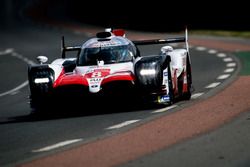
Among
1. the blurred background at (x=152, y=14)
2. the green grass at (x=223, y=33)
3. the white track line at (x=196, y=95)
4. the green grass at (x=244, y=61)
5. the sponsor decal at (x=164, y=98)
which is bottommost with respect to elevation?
the blurred background at (x=152, y=14)

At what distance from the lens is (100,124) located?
1470 centimetres

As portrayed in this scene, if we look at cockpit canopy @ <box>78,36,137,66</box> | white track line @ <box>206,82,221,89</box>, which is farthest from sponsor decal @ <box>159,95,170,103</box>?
white track line @ <box>206,82,221,89</box>

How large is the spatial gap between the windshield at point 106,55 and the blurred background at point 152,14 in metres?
22.1

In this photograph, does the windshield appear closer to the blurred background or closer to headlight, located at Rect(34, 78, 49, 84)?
headlight, located at Rect(34, 78, 49, 84)

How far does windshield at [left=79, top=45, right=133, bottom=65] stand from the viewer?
56.3 ft

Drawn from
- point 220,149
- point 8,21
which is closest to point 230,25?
point 8,21

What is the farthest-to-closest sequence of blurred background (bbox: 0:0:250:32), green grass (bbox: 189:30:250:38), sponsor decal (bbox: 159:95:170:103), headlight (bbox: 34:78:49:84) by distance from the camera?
blurred background (bbox: 0:0:250:32) < green grass (bbox: 189:30:250:38) < headlight (bbox: 34:78:49:84) < sponsor decal (bbox: 159:95:170:103)

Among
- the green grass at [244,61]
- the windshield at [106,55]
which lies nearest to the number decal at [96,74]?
the windshield at [106,55]

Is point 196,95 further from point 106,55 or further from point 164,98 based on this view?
point 164,98

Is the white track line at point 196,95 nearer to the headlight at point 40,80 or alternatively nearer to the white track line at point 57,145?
the headlight at point 40,80

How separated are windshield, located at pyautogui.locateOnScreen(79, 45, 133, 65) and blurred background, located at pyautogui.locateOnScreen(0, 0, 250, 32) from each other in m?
22.1

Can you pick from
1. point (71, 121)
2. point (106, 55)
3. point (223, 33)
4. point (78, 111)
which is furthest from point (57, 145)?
point (223, 33)

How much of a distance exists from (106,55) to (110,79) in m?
1.56

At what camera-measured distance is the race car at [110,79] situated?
1579 centimetres
